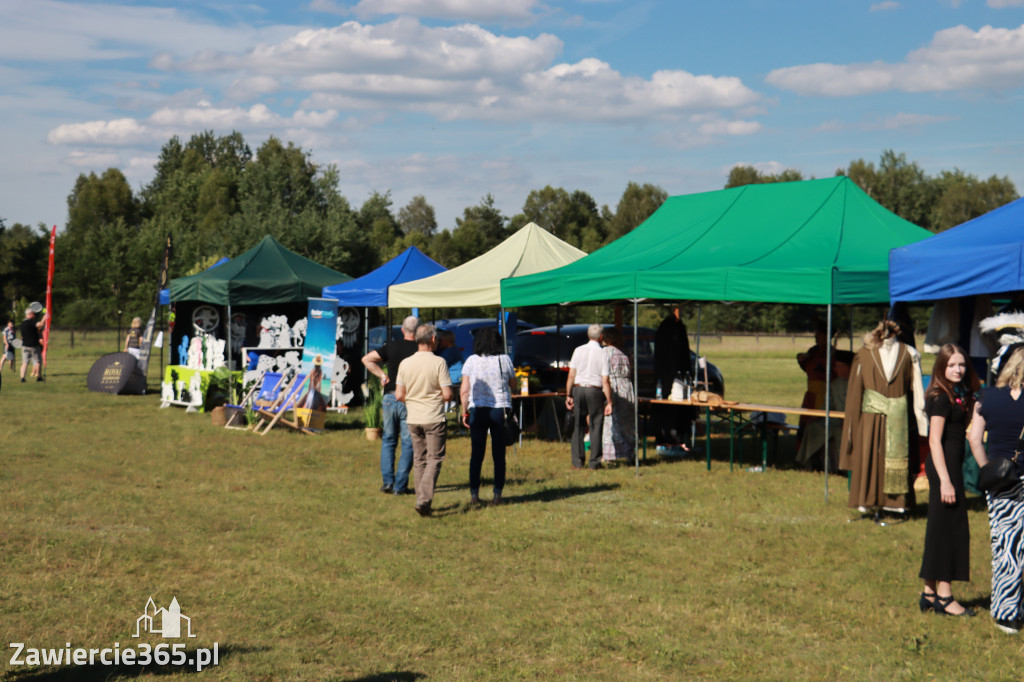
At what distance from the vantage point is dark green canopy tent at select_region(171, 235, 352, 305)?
57.6 feet

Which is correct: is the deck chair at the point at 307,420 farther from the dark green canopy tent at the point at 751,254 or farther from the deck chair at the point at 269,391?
the dark green canopy tent at the point at 751,254

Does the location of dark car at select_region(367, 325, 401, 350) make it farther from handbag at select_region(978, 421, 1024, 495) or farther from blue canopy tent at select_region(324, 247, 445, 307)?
handbag at select_region(978, 421, 1024, 495)

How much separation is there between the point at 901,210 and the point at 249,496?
196 ft

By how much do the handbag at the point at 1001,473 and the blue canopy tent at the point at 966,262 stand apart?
294 cm

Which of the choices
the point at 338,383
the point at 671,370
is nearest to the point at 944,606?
the point at 671,370

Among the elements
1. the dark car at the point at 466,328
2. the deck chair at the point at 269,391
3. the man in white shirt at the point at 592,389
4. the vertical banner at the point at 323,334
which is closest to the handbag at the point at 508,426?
the man in white shirt at the point at 592,389

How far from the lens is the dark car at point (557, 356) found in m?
14.9

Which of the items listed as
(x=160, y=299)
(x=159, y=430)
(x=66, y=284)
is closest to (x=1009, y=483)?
(x=159, y=430)

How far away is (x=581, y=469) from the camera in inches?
443

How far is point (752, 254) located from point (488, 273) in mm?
4440

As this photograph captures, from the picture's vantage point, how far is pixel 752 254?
34.8 feet

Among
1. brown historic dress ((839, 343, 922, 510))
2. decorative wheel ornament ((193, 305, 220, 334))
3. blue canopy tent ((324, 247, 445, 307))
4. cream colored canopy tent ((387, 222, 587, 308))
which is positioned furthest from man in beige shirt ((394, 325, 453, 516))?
decorative wheel ornament ((193, 305, 220, 334))

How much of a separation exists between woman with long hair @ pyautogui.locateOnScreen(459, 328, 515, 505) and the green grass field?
0.48 meters

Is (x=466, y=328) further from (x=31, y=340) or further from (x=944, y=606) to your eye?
(x=944, y=606)
